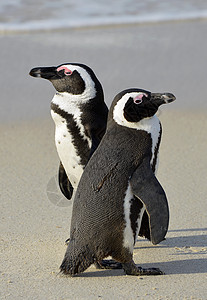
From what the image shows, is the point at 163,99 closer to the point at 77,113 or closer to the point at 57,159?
the point at 77,113

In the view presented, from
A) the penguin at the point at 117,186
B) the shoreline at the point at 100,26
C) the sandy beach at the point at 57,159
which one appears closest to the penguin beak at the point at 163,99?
the penguin at the point at 117,186

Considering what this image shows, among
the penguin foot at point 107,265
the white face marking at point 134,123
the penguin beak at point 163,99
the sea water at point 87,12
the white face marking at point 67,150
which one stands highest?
the sea water at point 87,12

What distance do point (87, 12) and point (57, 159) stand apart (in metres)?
5.33

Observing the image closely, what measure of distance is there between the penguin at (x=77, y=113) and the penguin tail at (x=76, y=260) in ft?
2.29

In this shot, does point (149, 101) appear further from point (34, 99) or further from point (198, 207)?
point (34, 99)

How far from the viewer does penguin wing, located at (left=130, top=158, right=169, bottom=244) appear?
11.1 ft

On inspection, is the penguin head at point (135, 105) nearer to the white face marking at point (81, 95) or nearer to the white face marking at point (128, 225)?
the white face marking at point (128, 225)

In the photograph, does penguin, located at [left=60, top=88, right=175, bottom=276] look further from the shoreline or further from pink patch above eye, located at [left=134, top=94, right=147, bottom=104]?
the shoreline

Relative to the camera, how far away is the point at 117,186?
11.4 ft

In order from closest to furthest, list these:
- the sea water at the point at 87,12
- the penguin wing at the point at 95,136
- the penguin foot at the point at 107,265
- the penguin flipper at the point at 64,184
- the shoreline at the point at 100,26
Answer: the penguin foot at the point at 107,265 → the penguin wing at the point at 95,136 → the penguin flipper at the point at 64,184 → the shoreline at the point at 100,26 → the sea water at the point at 87,12

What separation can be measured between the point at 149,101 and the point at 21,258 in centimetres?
116

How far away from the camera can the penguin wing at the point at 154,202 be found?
3.39m

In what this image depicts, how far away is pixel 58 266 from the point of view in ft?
12.6

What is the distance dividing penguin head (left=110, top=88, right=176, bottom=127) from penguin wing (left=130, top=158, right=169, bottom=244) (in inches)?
12.4
